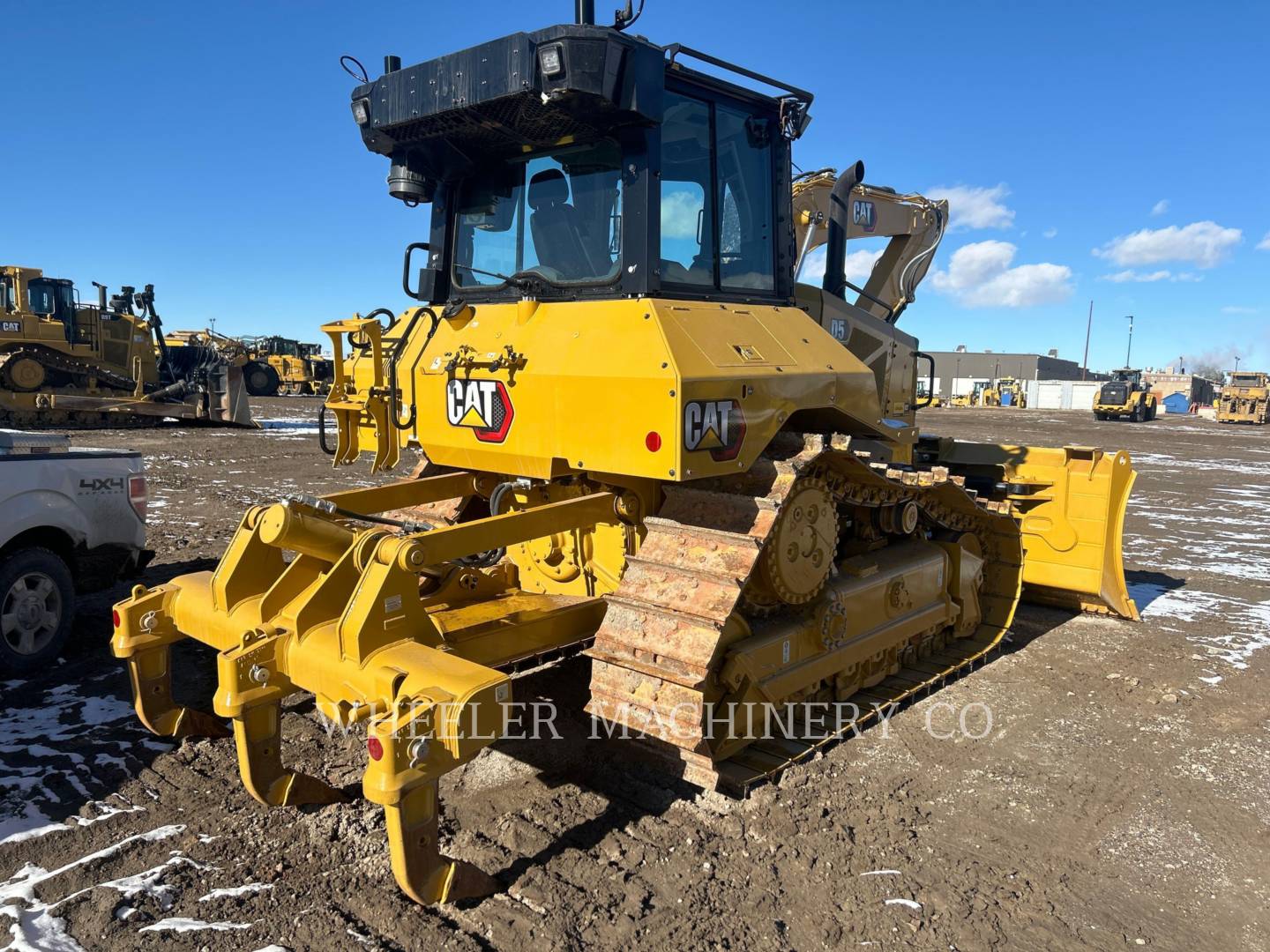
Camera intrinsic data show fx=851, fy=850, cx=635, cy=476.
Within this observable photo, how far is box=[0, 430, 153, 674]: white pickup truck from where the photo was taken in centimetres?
523

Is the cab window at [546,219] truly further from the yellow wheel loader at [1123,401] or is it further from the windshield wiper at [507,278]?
the yellow wheel loader at [1123,401]

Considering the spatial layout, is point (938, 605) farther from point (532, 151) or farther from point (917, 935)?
point (532, 151)

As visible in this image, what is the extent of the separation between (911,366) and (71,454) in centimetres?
621

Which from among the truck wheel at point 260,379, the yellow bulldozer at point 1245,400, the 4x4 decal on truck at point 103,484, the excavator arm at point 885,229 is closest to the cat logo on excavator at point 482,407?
the 4x4 decal on truck at point 103,484

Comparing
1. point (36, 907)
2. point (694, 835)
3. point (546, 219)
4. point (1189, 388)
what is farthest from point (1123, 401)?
point (36, 907)

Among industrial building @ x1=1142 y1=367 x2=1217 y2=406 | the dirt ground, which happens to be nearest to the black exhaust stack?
the dirt ground

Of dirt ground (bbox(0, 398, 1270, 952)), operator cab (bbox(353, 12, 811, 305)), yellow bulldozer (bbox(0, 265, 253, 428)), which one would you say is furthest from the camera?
yellow bulldozer (bbox(0, 265, 253, 428))

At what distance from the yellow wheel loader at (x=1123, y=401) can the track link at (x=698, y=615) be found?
1634 inches

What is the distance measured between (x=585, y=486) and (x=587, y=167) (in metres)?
1.66

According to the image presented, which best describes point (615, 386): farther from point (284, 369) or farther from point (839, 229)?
point (284, 369)

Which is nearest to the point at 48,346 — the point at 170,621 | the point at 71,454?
the point at 71,454

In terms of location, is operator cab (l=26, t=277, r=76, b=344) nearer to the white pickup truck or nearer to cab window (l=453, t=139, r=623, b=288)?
the white pickup truck

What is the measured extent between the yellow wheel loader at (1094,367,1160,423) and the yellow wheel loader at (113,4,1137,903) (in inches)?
1594

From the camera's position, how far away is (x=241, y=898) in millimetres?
3154
